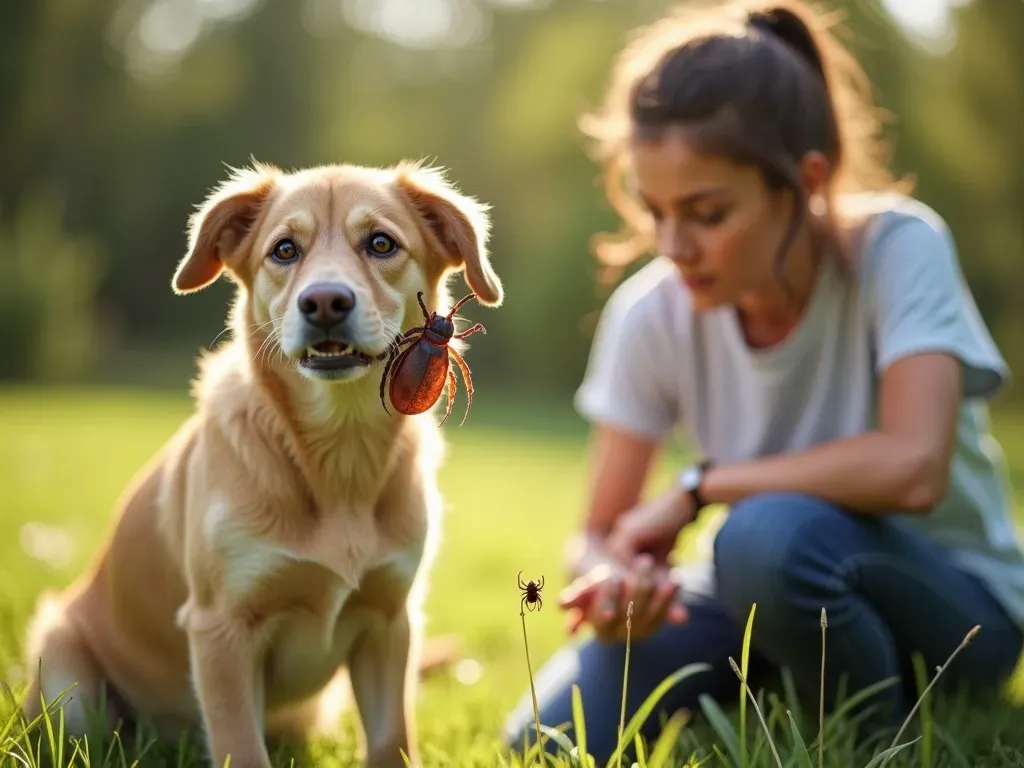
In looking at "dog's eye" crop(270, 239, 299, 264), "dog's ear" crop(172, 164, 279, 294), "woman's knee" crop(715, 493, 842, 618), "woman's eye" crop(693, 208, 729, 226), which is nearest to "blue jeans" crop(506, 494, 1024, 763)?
"woman's knee" crop(715, 493, 842, 618)

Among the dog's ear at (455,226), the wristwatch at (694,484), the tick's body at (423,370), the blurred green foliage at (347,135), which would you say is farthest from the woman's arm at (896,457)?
the blurred green foliage at (347,135)

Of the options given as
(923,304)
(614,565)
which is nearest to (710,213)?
(923,304)

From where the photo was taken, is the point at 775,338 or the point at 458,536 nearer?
the point at 775,338

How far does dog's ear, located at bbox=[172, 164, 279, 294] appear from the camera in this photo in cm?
225

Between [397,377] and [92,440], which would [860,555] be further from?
[92,440]

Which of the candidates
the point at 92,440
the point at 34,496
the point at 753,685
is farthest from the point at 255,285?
the point at 92,440

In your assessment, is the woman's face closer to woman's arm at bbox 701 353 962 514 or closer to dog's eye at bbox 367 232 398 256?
woman's arm at bbox 701 353 962 514

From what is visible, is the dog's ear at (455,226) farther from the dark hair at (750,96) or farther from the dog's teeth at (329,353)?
the dark hair at (750,96)

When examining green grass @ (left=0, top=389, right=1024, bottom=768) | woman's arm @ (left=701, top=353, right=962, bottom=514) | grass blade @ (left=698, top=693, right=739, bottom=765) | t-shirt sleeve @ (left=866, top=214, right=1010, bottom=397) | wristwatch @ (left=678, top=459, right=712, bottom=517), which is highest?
t-shirt sleeve @ (left=866, top=214, right=1010, bottom=397)

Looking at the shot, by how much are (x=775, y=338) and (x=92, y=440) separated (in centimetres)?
773

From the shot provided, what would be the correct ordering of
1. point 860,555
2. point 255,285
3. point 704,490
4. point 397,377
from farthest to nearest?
point 704,490, point 860,555, point 255,285, point 397,377

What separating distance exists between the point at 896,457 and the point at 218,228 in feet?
5.41

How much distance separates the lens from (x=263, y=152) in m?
27.2

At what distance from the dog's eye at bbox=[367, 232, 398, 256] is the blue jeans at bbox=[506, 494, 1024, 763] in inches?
40.8
